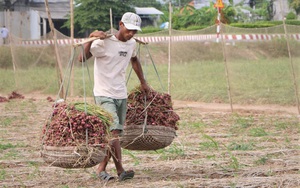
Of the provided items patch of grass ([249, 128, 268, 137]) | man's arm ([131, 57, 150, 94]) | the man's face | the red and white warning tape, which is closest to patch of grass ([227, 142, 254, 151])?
patch of grass ([249, 128, 268, 137])

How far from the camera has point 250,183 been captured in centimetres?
730

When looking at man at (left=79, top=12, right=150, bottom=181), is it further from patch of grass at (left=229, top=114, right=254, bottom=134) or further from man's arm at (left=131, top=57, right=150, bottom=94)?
patch of grass at (left=229, top=114, right=254, bottom=134)

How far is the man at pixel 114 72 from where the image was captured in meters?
7.59

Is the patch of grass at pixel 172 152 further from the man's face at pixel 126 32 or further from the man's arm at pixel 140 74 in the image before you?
the man's face at pixel 126 32

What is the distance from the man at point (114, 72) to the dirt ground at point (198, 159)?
1.13ft

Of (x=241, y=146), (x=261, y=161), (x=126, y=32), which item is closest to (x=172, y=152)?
(x=241, y=146)

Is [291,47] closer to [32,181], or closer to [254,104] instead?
[254,104]

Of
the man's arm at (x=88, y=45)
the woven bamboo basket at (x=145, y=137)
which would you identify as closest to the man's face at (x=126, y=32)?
the man's arm at (x=88, y=45)

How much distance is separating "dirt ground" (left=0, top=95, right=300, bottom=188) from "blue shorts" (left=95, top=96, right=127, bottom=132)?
0.59m

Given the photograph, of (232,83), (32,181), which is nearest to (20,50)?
(232,83)

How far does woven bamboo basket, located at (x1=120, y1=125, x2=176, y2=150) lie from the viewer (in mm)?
7941

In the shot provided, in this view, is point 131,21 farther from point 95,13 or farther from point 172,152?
point 95,13

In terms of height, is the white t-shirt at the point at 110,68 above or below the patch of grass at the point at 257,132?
above

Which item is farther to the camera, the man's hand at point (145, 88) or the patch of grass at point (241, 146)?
the patch of grass at point (241, 146)
